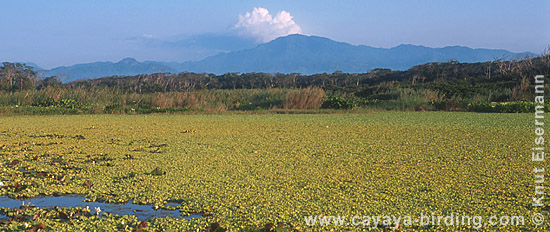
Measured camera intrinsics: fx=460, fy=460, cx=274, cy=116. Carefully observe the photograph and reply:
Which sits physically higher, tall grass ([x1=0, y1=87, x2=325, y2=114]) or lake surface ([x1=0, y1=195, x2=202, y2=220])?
tall grass ([x1=0, y1=87, x2=325, y2=114])

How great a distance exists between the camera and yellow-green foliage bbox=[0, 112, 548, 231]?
3062 mm

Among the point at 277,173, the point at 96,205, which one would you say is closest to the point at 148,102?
the point at 277,173

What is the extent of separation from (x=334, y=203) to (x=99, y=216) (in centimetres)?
157

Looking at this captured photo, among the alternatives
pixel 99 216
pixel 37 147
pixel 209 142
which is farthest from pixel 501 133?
pixel 37 147

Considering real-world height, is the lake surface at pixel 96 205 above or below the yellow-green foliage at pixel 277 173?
below

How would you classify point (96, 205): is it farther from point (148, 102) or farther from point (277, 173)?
point (148, 102)

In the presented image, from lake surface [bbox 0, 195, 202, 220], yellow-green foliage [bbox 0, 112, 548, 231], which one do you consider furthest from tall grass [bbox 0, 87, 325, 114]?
lake surface [bbox 0, 195, 202, 220]

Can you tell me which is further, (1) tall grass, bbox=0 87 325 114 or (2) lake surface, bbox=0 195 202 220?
(1) tall grass, bbox=0 87 325 114

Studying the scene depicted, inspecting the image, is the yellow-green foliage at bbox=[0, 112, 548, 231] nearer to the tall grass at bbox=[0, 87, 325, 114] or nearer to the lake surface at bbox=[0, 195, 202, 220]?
the lake surface at bbox=[0, 195, 202, 220]

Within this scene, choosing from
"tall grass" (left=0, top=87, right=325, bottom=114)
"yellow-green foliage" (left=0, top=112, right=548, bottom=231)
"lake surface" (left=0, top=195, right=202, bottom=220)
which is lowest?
"lake surface" (left=0, top=195, right=202, bottom=220)

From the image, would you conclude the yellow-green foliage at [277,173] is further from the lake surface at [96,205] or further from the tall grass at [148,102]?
the tall grass at [148,102]

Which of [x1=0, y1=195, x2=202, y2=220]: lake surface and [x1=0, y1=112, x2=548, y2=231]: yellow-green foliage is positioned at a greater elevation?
[x1=0, y1=112, x2=548, y2=231]: yellow-green foliage

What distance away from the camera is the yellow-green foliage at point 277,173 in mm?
3062

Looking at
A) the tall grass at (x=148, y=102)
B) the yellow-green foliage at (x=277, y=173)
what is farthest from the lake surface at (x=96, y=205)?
the tall grass at (x=148, y=102)
